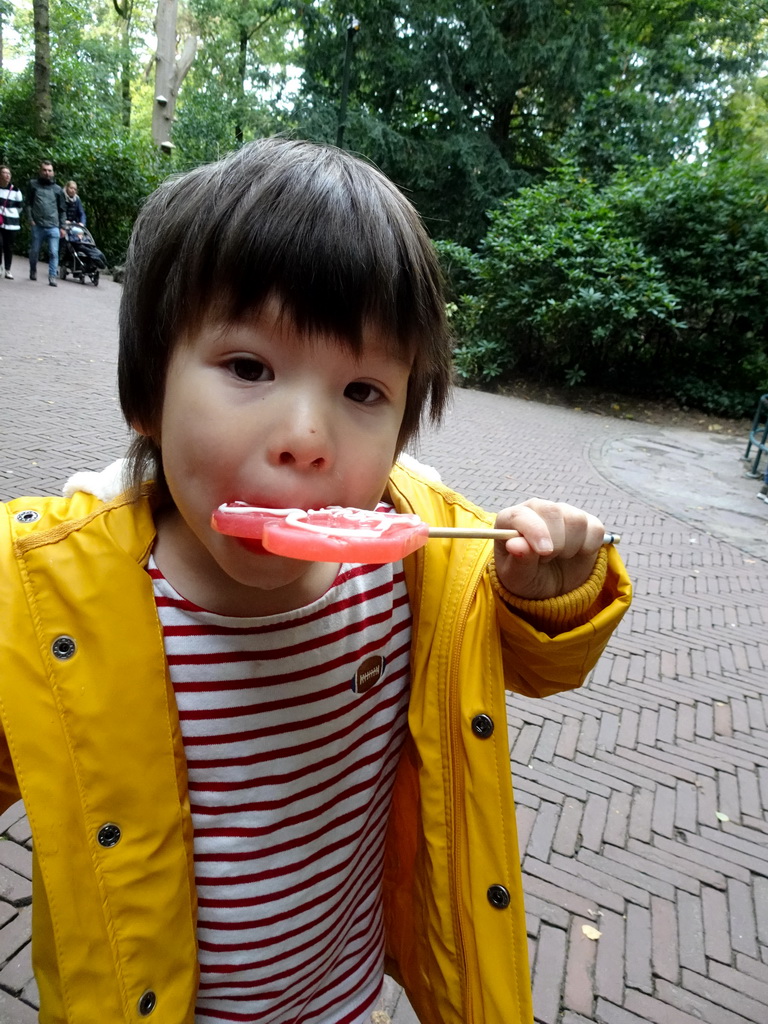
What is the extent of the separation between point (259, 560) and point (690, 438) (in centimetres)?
1178

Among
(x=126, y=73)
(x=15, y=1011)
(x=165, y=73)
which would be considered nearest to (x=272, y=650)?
(x=15, y=1011)

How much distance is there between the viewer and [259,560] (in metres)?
1.01

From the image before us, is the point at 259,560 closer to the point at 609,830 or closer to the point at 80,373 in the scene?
the point at 609,830

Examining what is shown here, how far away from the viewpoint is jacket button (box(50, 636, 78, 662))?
40.6 inches

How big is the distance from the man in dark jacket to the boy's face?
49.2 feet

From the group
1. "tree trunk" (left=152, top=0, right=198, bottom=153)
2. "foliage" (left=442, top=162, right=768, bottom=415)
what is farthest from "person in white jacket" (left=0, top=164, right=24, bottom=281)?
"foliage" (left=442, top=162, right=768, bottom=415)

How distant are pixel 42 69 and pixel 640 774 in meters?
20.8

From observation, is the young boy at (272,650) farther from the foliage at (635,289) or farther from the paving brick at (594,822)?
the foliage at (635,289)

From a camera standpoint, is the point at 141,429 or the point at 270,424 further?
the point at 141,429

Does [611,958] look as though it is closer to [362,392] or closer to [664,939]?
[664,939]

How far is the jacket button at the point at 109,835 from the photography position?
1.03m

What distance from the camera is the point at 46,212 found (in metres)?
13.5

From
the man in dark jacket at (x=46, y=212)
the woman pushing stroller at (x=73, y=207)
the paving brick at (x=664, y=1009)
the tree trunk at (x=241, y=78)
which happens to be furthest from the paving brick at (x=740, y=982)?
the tree trunk at (x=241, y=78)

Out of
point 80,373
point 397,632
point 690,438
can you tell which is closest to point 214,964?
point 397,632
